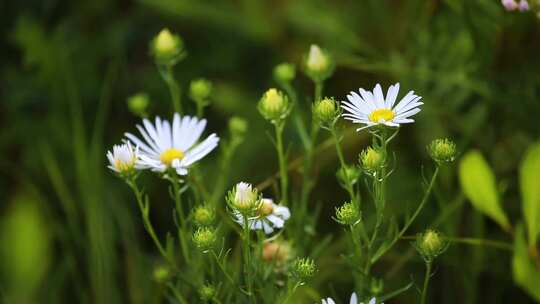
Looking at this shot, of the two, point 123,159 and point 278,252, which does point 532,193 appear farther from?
point 123,159

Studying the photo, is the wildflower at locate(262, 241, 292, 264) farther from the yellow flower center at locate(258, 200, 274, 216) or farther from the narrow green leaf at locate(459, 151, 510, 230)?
the narrow green leaf at locate(459, 151, 510, 230)

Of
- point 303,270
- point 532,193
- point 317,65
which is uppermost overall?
point 317,65

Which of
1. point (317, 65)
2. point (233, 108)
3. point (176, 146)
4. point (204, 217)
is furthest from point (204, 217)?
point (233, 108)

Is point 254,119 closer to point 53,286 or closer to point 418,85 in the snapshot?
point 418,85

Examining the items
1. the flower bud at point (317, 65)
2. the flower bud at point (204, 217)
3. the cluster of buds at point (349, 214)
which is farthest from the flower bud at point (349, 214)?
the flower bud at point (317, 65)

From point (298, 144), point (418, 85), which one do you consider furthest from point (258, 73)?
point (418, 85)

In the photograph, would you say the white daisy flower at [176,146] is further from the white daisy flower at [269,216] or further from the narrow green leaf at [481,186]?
the narrow green leaf at [481,186]

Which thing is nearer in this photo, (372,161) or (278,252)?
(372,161)
